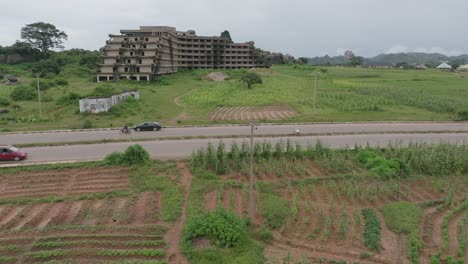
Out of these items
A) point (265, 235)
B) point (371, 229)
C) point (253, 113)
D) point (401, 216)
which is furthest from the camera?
point (253, 113)

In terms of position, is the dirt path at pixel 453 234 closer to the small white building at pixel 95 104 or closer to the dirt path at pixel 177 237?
the dirt path at pixel 177 237

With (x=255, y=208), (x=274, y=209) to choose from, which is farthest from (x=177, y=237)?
(x=274, y=209)

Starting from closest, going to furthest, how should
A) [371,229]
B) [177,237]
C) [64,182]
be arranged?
1. [177,237]
2. [371,229]
3. [64,182]

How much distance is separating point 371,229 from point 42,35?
381 feet

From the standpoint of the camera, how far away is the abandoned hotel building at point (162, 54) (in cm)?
8156

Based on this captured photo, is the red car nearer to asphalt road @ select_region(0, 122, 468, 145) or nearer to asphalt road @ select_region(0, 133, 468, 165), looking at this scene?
asphalt road @ select_region(0, 133, 468, 165)

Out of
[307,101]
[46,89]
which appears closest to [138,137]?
[307,101]

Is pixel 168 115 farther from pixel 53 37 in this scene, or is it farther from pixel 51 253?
pixel 53 37

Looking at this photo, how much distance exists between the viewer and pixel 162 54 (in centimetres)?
8788

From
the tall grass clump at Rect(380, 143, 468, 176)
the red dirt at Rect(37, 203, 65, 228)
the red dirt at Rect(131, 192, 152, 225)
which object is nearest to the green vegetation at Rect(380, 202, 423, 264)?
the tall grass clump at Rect(380, 143, 468, 176)

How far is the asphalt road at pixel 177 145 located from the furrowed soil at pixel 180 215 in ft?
8.97

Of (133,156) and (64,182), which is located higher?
(133,156)

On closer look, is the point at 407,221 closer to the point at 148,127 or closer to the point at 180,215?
the point at 180,215

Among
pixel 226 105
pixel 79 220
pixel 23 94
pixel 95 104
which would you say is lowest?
pixel 79 220
